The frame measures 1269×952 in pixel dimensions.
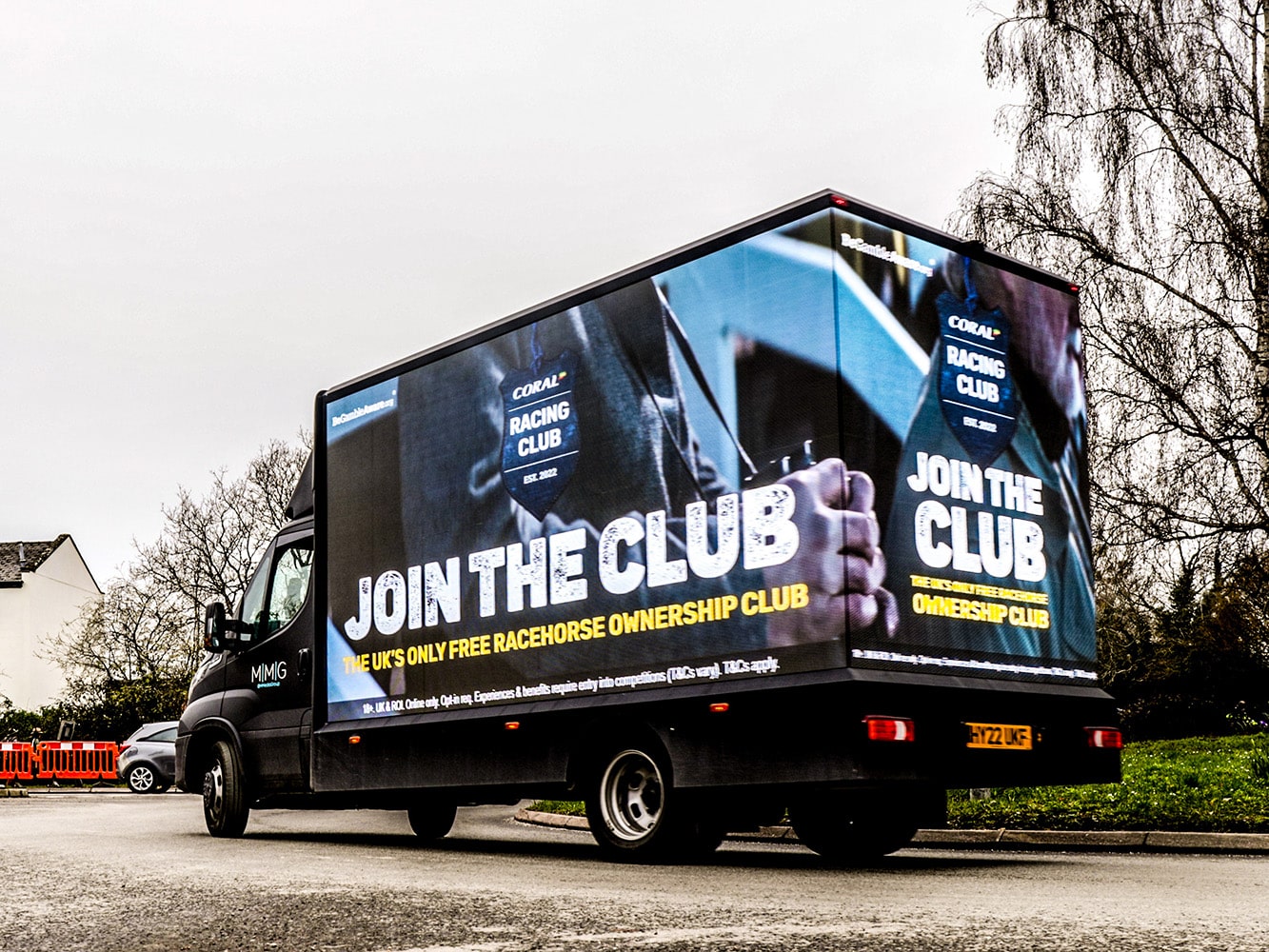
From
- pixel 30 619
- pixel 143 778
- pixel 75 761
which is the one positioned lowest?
pixel 143 778

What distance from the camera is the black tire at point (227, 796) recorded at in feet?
40.4

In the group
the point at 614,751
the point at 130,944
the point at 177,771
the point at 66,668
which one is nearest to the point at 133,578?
the point at 66,668

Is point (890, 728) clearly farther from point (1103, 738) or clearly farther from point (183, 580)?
point (183, 580)

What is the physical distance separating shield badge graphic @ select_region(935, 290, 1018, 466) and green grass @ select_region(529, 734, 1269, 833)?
422 centimetres

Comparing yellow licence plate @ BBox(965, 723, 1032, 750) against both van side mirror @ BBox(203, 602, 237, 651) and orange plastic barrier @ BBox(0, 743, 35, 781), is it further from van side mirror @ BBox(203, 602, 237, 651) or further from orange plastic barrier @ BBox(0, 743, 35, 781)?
orange plastic barrier @ BBox(0, 743, 35, 781)

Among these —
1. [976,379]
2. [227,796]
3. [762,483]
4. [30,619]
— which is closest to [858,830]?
[762,483]

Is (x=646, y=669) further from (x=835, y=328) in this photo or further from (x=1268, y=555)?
(x=1268, y=555)

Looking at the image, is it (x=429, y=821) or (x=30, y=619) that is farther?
(x=30, y=619)

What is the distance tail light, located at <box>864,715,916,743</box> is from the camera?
8008 mm

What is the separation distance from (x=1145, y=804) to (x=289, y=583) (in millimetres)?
7251

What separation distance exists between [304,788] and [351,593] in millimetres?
1566

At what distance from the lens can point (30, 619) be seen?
198 ft

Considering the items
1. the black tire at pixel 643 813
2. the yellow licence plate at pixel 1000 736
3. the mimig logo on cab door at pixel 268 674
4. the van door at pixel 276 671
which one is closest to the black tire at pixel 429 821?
the van door at pixel 276 671

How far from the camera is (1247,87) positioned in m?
19.8
